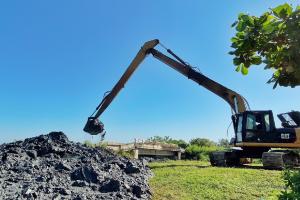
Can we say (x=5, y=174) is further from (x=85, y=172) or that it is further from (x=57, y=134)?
(x=57, y=134)

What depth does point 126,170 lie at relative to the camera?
1217 centimetres

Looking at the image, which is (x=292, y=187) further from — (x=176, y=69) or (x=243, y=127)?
(x=176, y=69)

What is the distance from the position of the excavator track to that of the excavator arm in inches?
102

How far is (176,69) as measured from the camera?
19.3 m

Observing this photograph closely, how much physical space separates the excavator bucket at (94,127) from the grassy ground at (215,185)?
5.93 meters

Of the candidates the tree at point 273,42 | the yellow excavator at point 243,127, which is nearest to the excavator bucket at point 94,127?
the yellow excavator at point 243,127

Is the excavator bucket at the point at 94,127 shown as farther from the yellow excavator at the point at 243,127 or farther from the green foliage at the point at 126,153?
the green foliage at the point at 126,153

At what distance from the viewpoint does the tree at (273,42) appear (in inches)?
99.3

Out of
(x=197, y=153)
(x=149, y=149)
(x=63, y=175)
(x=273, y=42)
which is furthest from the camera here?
(x=197, y=153)

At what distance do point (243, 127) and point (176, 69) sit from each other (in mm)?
4382

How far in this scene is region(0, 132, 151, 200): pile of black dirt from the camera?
9023 millimetres

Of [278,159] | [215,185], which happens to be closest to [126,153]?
[278,159]

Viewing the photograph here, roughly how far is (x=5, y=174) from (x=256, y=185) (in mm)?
6670

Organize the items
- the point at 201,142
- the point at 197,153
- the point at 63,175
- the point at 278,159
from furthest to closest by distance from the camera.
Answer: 1. the point at 201,142
2. the point at 197,153
3. the point at 278,159
4. the point at 63,175
